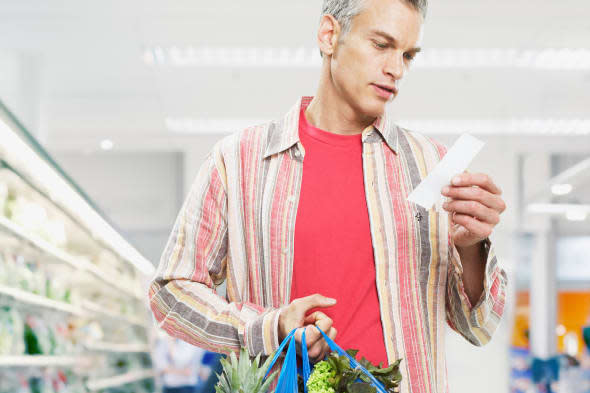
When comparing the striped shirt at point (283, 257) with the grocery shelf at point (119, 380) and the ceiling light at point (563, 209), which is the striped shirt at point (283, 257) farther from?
Result: the ceiling light at point (563, 209)

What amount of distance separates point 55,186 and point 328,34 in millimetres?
3640

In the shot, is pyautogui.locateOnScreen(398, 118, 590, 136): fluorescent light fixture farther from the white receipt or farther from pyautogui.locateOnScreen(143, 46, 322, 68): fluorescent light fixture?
the white receipt

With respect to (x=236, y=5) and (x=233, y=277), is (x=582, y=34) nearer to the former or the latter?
(x=236, y=5)

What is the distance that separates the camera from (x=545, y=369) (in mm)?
13000

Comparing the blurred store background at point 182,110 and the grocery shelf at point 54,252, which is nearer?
the grocery shelf at point 54,252

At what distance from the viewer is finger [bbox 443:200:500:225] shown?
4.60 ft

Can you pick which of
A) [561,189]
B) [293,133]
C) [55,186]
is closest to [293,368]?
[293,133]

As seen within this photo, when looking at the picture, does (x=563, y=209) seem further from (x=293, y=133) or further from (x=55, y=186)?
(x=293, y=133)

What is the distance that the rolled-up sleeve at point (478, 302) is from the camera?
4.88 ft

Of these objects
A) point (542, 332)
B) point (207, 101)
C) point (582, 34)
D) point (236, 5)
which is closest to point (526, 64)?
point (582, 34)

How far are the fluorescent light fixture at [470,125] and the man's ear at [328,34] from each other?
775 cm

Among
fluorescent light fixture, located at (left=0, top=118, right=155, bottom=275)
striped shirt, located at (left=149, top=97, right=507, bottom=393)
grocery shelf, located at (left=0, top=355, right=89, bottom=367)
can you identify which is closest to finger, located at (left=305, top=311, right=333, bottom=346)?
striped shirt, located at (left=149, top=97, right=507, bottom=393)

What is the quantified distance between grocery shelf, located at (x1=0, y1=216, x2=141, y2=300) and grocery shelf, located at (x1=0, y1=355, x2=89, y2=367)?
0.71 m

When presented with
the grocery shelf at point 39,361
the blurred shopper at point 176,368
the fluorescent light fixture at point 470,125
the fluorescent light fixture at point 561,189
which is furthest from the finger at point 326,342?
the blurred shopper at point 176,368
